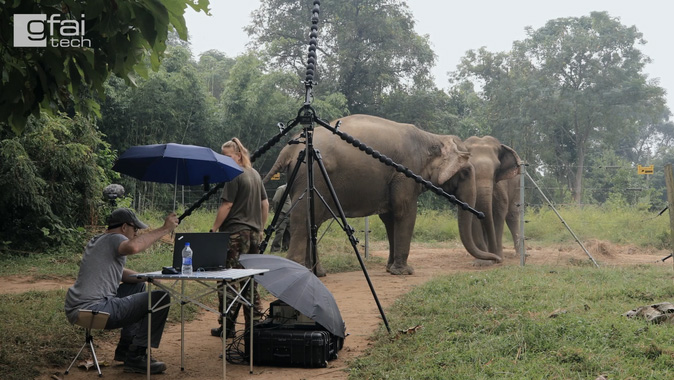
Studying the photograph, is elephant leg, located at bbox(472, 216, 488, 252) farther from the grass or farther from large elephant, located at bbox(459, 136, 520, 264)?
the grass

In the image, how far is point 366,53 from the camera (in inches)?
1236

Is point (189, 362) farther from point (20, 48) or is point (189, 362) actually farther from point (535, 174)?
point (535, 174)

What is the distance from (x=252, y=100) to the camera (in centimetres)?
2492

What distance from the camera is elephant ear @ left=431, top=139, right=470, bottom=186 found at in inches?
535

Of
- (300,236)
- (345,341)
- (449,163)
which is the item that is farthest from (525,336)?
(449,163)

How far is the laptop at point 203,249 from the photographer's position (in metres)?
5.69

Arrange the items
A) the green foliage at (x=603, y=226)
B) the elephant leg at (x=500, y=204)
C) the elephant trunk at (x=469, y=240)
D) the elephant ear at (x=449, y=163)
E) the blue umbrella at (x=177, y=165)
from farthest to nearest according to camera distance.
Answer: the green foliage at (x=603, y=226)
the elephant leg at (x=500, y=204)
the elephant trunk at (x=469, y=240)
the elephant ear at (x=449, y=163)
the blue umbrella at (x=177, y=165)

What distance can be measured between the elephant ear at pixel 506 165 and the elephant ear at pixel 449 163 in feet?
6.97

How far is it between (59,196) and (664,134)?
62.1 metres

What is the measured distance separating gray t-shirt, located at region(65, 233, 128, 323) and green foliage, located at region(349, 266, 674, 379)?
6.71 ft

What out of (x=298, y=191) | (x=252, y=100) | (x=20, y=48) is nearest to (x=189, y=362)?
(x=20, y=48)

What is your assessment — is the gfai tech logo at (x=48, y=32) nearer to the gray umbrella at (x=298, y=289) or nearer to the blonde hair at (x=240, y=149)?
the gray umbrella at (x=298, y=289)

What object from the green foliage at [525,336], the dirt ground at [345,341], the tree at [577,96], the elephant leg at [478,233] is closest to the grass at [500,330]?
the green foliage at [525,336]

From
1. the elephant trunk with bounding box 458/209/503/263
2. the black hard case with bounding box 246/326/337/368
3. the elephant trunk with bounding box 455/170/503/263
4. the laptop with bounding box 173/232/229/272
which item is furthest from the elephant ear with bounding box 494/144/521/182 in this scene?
the laptop with bounding box 173/232/229/272
